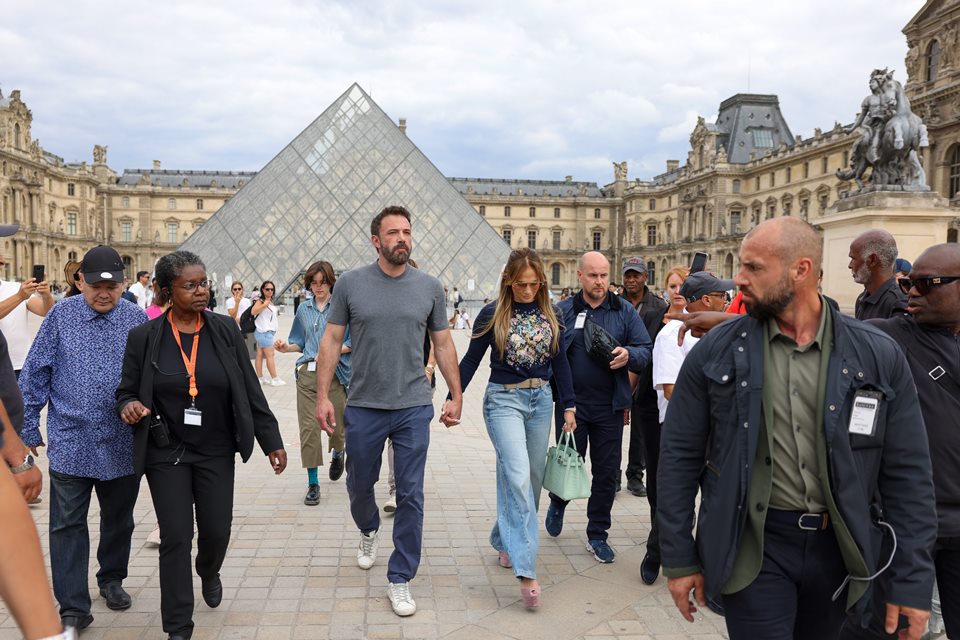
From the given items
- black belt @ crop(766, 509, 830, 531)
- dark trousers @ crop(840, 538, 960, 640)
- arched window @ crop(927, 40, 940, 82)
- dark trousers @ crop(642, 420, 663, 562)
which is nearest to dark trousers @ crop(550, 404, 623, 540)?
dark trousers @ crop(642, 420, 663, 562)

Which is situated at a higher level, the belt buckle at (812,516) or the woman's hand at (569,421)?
the belt buckle at (812,516)

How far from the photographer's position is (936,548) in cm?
238

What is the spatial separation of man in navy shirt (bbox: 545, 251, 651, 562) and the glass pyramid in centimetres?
2051

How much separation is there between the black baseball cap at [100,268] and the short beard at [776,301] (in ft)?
7.82

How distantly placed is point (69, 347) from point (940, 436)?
322cm

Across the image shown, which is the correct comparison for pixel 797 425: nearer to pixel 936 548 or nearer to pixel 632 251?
pixel 936 548

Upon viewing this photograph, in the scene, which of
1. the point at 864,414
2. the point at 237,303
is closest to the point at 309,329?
the point at 864,414

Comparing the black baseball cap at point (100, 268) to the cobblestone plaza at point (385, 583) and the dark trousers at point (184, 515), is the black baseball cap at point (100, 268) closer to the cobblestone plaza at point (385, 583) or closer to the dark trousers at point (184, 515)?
the dark trousers at point (184, 515)

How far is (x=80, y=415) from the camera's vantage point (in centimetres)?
293

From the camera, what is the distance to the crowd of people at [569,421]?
1820mm

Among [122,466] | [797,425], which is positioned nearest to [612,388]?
[797,425]

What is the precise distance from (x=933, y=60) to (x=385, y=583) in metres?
38.2

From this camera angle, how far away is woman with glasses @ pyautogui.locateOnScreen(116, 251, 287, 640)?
9.12 ft

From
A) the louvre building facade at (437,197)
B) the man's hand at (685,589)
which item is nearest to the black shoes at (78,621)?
the man's hand at (685,589)
